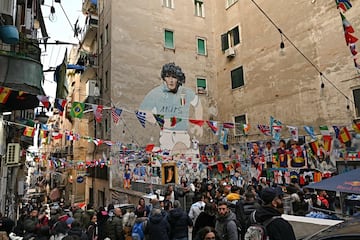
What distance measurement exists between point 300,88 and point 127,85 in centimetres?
1031

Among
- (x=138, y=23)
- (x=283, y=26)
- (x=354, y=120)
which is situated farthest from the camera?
(x=138, y=23)

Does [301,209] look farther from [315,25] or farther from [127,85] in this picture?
[127,85]

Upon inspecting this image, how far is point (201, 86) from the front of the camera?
21.0 metres

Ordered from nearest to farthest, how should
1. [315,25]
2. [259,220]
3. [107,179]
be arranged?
[259,220]
[315,25]
[107,179]

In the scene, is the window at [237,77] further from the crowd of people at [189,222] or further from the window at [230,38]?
the crowd of people at [189,222]

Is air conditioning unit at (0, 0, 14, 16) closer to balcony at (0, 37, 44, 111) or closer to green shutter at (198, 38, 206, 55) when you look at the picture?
balcony at (0, 37, 44, 111)

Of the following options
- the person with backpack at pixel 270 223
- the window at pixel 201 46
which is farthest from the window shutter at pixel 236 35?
the person with backpack at pixel 270 223

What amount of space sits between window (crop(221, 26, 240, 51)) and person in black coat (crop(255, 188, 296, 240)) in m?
17.4

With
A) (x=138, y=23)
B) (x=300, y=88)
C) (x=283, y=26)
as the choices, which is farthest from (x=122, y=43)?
(x=300, y=88)

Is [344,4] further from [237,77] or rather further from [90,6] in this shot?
[90,6]

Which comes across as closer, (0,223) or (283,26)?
(0,223)

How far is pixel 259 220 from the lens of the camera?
3445 mm

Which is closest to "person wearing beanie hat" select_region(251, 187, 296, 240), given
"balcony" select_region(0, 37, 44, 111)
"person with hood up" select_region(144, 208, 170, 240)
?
"person with hood up" select_region(144, 208, 170, 240)

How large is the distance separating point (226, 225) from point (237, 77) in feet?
52.6
